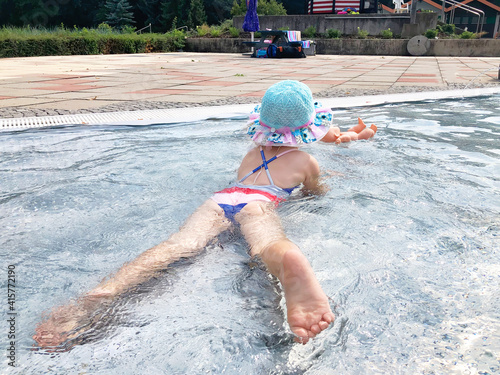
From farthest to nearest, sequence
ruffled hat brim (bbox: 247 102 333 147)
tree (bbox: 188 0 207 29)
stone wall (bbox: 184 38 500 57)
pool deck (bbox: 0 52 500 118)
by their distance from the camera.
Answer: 1. tree (bbox: 188 0 207 29)
2. stone wall (bbox: 184 38 500 57)
3. pool deck (bbox: 0 52 500 118)
4. ruffled hat brim (bbox: 247 102 333 147)

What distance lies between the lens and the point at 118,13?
2708cm

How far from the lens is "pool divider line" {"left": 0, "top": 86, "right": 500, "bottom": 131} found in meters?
4.06

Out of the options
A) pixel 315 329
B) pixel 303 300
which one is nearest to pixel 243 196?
pixel 303 300

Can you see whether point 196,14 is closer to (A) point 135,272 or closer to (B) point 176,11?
(B) point 176,11

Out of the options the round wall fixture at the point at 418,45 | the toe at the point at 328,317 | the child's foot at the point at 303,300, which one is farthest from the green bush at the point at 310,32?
the toe at the point at 328,317

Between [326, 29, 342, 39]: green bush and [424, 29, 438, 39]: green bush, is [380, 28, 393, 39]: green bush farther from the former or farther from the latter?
[326, 29, 342, 39]: green bush

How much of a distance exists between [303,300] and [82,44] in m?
16.5

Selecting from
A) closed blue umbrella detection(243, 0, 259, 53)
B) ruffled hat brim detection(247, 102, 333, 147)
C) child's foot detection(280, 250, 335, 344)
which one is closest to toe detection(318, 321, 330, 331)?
child's foot detection(280, 250, 335, 344)

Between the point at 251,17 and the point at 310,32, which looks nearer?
the point at 251,17

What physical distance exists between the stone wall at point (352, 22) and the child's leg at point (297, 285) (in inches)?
684

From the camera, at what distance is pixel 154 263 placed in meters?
1.68

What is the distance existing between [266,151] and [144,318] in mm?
1210

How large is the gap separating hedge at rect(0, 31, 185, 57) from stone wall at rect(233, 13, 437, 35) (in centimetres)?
439

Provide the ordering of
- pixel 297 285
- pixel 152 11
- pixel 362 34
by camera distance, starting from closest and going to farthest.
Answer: pixel 297 285 → pixel 362 34 → pixel 152 11
